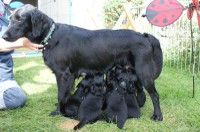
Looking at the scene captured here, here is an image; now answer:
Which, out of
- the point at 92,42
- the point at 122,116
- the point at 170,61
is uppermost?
the point at 92,42

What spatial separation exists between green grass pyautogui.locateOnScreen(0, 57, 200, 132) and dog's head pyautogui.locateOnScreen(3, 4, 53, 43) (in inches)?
34.8

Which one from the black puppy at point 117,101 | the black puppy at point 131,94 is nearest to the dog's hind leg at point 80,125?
the black puppy at point 117,101

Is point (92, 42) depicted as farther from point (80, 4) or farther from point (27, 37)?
point (80, 4)

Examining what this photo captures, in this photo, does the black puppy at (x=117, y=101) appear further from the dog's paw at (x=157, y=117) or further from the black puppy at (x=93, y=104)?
the dog's paw at (x=157, y=117)

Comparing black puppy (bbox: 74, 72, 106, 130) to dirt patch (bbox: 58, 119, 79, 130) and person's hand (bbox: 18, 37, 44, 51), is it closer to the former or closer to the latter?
dirt patch (bbox: 58, 119, 79, 130)

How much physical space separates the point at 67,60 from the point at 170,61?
3.30 metres

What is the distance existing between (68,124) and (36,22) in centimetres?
109

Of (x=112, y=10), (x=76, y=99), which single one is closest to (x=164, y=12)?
(x=76, y=99)

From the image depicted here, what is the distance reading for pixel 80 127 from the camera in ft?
8.92

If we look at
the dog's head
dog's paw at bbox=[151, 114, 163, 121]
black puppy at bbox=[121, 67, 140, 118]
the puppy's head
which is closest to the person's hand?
the dog's head

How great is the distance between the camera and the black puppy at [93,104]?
9.04 feet

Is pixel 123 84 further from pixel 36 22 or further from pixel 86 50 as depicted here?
A: pixel 36 22

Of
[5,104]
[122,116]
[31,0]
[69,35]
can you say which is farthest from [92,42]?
[31,0]

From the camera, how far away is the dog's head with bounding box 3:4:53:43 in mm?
2777
